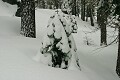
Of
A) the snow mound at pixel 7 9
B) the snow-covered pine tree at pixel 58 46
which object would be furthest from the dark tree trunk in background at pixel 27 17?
the snow mound at pixel 7 9

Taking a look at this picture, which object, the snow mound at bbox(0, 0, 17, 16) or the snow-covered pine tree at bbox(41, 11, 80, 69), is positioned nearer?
the snow-covered pine tree at bbox(41, 11, 80, 69)

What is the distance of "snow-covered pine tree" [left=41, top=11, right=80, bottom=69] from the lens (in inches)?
283

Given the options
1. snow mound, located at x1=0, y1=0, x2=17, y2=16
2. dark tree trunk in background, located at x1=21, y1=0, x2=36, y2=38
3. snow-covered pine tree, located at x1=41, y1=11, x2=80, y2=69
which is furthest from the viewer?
snow mound, located at x1=0, y1=0, x2=17, y2=16

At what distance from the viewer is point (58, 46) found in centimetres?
719

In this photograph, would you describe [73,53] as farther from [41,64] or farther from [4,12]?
[4,12]

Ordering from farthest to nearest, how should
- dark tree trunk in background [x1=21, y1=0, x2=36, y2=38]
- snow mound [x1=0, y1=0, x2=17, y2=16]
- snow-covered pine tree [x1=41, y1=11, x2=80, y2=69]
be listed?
snow mound [x1=0, y1=0, x2=17, y2=16] < dark tree trunk in background [x1=21, y1=0, x2=36, y2=38] < snow-covered pine tree [x1=41, y1=11, x2=80, y2=69]

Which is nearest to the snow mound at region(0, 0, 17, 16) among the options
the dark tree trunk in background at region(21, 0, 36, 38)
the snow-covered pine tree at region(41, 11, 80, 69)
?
the dark tree trunk in background at region(21, 0, 36, 38)

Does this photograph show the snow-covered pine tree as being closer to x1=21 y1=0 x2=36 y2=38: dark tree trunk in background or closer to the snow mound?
x1=21 y1=0 x2=36 y2=38: dark tree trunk in background

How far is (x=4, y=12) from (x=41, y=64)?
33.4 feet

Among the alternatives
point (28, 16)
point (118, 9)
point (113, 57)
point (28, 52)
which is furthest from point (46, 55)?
point (113, 57)

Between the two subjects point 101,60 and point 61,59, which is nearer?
point 61,59

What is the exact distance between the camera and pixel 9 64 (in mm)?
6340

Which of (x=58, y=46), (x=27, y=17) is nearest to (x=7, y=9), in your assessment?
(x=27, y=17)

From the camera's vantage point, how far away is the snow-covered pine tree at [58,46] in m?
7.18
